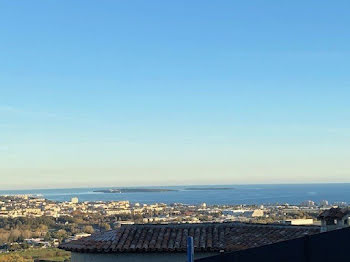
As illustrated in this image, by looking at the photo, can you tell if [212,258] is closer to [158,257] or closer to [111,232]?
[158,257]

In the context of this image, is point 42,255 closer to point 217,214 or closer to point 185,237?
point 217,214

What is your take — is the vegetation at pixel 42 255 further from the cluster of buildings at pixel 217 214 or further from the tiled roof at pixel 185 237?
the tiled roof at pixel 185 237

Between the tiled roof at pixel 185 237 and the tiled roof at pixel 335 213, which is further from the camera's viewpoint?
the tiled roof at pixel 185 237

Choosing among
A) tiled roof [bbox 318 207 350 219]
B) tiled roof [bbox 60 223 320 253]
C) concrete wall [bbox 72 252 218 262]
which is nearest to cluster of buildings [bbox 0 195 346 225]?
tiled roof [bbox 60 223 320 253]

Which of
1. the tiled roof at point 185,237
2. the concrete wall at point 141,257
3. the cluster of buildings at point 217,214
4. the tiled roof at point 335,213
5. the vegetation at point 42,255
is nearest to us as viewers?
the tiled roof at point 335,213

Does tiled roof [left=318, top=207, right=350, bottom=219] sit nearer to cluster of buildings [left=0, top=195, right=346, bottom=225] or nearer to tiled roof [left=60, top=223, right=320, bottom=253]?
tiled roof [left=60, top=223, right=320, bottom=253]

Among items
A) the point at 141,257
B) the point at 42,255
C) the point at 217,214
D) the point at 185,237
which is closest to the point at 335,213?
the point at 185,237

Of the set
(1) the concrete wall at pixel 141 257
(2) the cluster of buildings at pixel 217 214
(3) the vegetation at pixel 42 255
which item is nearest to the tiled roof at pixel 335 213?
(1) the concrete wall at pixel 141 257

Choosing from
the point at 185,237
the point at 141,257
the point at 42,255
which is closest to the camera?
the point at 141,257
